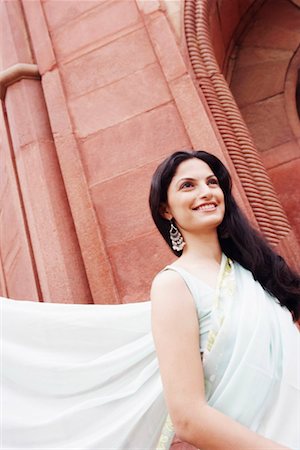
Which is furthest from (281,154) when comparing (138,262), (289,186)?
(138,262)

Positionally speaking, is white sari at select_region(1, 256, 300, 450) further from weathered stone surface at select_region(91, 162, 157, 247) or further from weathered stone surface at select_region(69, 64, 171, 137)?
weathered stone surface at select_region(69, 64, 171, 137)

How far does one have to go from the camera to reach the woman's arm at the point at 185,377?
1.21 meters

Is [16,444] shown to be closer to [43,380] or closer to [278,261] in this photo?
[43,380]

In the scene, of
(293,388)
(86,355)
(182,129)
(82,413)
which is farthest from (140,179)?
(293,388)

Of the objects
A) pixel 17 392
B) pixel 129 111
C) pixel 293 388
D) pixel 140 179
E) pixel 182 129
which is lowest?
pixel 293 388

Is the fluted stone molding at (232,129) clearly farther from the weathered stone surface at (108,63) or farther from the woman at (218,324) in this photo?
the woman at (218,324)

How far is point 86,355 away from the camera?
1951 millimetres

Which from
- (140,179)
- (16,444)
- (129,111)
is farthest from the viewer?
(129,111)

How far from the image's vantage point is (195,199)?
5.51 feet

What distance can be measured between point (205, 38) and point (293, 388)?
9.31 feet

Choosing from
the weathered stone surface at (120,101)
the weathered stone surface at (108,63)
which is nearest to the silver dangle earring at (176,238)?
the weathered stone surface at (120,101)

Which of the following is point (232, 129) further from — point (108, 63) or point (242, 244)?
point (242, 244)

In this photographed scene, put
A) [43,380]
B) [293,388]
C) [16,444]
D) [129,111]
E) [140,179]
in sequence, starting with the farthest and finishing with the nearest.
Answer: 1. [129,111]
2. [140,179]
3. [43,380]
4. [16,444]
5. [293,388]

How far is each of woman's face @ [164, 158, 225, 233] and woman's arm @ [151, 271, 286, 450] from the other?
0.27 m
